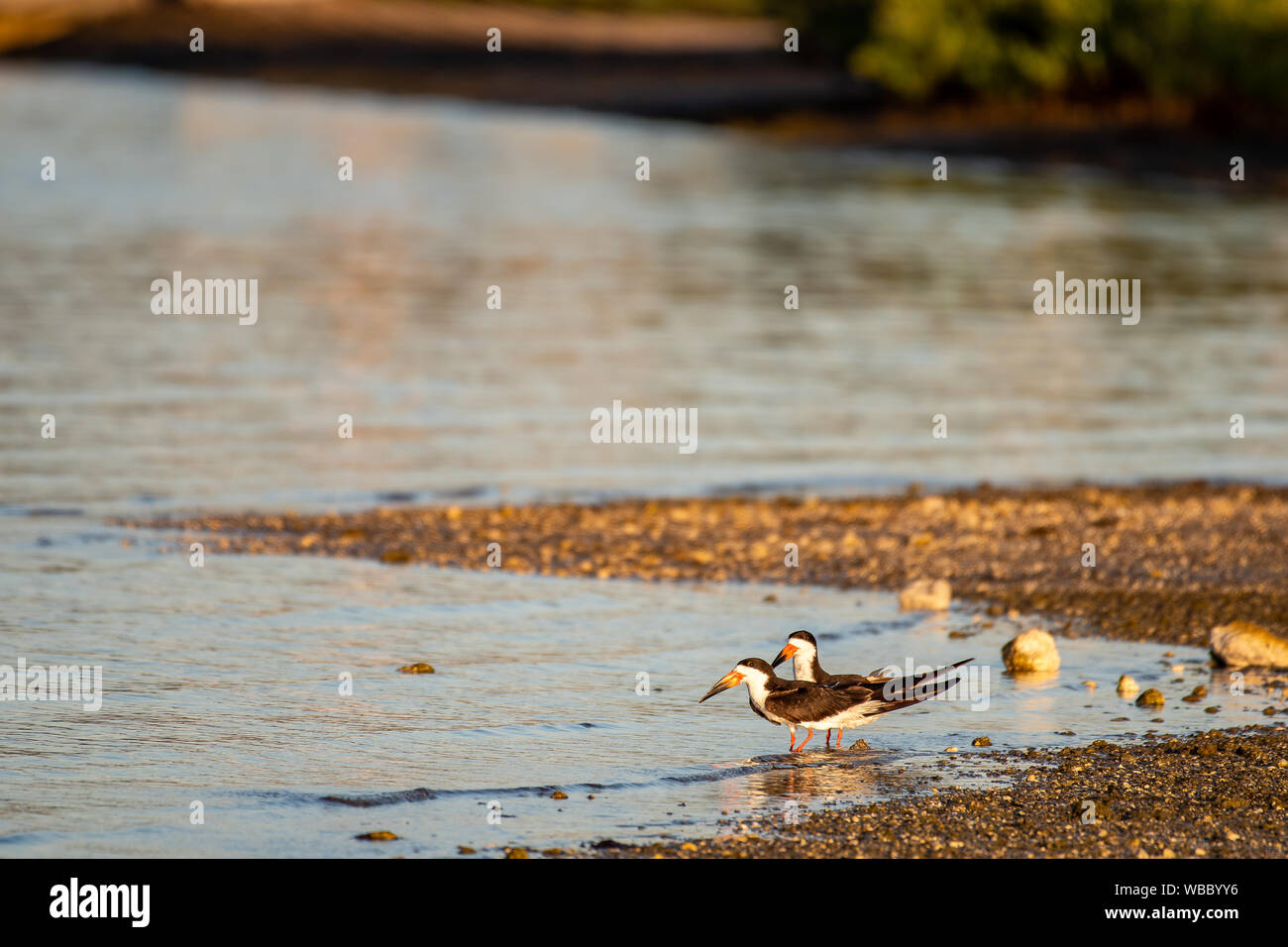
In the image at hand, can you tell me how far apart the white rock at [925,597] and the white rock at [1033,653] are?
1.64 m

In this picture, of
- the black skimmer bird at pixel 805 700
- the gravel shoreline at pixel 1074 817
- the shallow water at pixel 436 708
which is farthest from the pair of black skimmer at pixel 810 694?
the gravel shoreline at pixel 1074 817

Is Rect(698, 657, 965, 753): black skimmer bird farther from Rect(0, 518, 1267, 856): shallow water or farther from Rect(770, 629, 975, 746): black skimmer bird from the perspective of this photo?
Rect(0, 518, 1267, 856): shallow water

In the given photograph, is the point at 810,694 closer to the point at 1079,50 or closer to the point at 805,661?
the point at 805,661

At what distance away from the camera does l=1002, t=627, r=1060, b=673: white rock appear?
43.8 feet

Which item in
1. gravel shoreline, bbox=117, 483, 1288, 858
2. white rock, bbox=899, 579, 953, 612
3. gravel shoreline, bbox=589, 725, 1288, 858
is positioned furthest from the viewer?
white rock, bbox=899, 579, 953, 612

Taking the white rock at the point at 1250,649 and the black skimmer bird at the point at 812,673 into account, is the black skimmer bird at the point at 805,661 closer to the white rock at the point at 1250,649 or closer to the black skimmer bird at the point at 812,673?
the black skimmer bird at the point at 812,673

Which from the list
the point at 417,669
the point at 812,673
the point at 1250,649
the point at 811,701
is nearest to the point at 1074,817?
the point at 811,701

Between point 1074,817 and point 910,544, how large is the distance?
273 inches

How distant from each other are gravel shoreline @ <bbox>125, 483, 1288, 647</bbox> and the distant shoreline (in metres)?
49.6

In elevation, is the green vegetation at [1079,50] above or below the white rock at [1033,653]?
above

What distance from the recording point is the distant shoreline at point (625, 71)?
75.9m

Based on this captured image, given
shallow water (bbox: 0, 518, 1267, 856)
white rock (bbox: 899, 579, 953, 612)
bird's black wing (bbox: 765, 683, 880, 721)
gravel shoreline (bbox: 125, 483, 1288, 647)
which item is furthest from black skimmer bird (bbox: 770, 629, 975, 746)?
white rock (bbox: 899, 579, 953, 612)

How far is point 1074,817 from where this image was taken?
1016 centimetres
